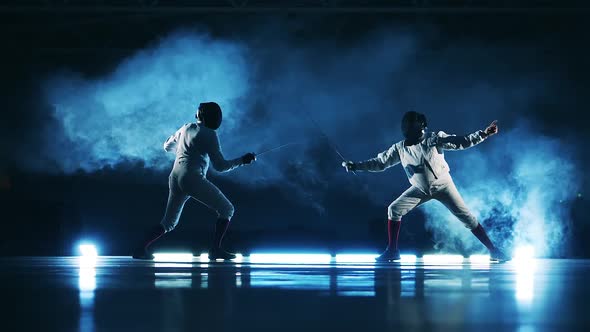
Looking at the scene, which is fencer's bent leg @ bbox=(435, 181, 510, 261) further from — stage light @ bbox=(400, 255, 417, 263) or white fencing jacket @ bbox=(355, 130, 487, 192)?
stage light @ bbox=(400, 255, 417, 263)

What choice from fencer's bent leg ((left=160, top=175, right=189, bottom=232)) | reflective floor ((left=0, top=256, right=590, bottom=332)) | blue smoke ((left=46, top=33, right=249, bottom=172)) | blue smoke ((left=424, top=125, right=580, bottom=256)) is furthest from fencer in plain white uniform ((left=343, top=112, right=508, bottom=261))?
blue smoke ((left=46, top=33, right=249, bottom=172))

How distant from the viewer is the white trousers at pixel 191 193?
7.27m

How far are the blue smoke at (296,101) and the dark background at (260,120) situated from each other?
77mm

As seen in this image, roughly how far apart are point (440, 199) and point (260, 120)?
4.28 meters

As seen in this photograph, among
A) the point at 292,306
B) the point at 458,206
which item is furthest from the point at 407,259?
the point at 292,306

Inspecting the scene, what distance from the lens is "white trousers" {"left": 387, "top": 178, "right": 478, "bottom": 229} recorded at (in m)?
7.50

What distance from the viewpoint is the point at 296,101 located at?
11328 mm

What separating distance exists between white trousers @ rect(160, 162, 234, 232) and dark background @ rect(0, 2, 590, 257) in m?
3.77

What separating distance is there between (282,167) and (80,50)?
10.6ft

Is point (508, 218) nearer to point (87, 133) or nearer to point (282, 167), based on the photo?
point (282, 167)

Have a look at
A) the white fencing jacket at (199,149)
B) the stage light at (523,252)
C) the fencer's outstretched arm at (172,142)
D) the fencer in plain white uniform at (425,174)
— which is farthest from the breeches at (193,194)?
the stage light at (523,252)

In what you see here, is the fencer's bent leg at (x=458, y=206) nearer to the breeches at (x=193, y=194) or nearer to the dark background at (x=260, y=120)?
the breeches at (x=193, y=194)

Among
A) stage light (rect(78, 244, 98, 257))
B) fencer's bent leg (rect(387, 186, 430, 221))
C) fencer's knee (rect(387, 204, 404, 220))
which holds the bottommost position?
stage light (rect(78, 244, 98, 257))

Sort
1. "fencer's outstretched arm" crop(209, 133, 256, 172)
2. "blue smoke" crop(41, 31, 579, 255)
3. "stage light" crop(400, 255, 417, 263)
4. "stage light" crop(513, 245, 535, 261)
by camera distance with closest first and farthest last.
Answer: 1. "fencer's outstretched arm" crop(209, 133, 256, 172)
2. "stage light" crop(400, 255, 417, 263)
3. "stage light" crop(513, 245, 535, 261)
4. "blue smoke" crop(41, 31, 579, 255)
